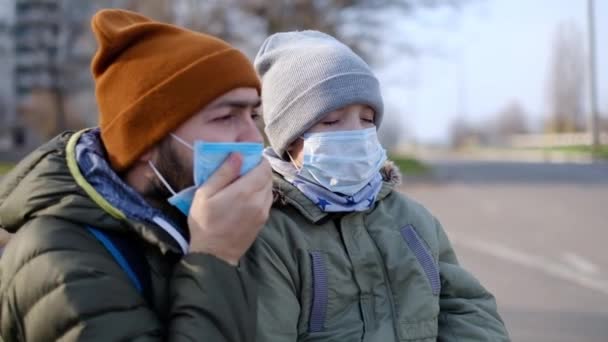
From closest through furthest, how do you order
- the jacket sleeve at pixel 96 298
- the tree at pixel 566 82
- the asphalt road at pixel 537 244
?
the jacket sleeve at pixel 96 298 < the asphalt road at pixel 537 244 < the tree at pixel 566 82

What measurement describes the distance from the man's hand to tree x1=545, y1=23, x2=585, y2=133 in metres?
66.5

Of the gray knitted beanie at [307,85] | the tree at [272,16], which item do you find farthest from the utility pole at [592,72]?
the gray knitted beanie at [307,85]

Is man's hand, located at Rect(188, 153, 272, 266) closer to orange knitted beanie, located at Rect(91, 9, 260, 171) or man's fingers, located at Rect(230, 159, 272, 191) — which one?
man's fingers, located at Rect(230, 159, 272, 191)

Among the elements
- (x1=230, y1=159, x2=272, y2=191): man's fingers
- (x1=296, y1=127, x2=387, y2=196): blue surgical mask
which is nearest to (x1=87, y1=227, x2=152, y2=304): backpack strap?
(x1=230, y1=159, x2=272, y2=191): man's fingers

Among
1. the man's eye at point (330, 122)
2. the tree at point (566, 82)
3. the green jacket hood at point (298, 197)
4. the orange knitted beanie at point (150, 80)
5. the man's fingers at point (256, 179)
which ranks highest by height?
the orange knitted beanie at point (150, 80)

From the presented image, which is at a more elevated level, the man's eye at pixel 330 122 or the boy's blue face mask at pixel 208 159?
the boy's blue face mask at pixel 208 159

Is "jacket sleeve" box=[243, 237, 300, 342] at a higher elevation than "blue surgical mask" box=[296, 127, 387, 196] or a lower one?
lower

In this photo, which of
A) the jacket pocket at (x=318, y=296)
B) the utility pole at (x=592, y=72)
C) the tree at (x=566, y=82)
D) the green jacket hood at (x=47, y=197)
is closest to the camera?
the green jacket hood at (x=47, y=197)

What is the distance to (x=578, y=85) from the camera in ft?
216

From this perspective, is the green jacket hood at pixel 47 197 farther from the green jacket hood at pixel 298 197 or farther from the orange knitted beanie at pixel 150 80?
the green jacket hood at pixel 298 197

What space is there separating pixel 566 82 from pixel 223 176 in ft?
226

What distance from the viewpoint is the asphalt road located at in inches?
245

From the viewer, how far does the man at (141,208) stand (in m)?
1.71

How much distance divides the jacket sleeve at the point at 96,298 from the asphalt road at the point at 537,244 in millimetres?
4303
